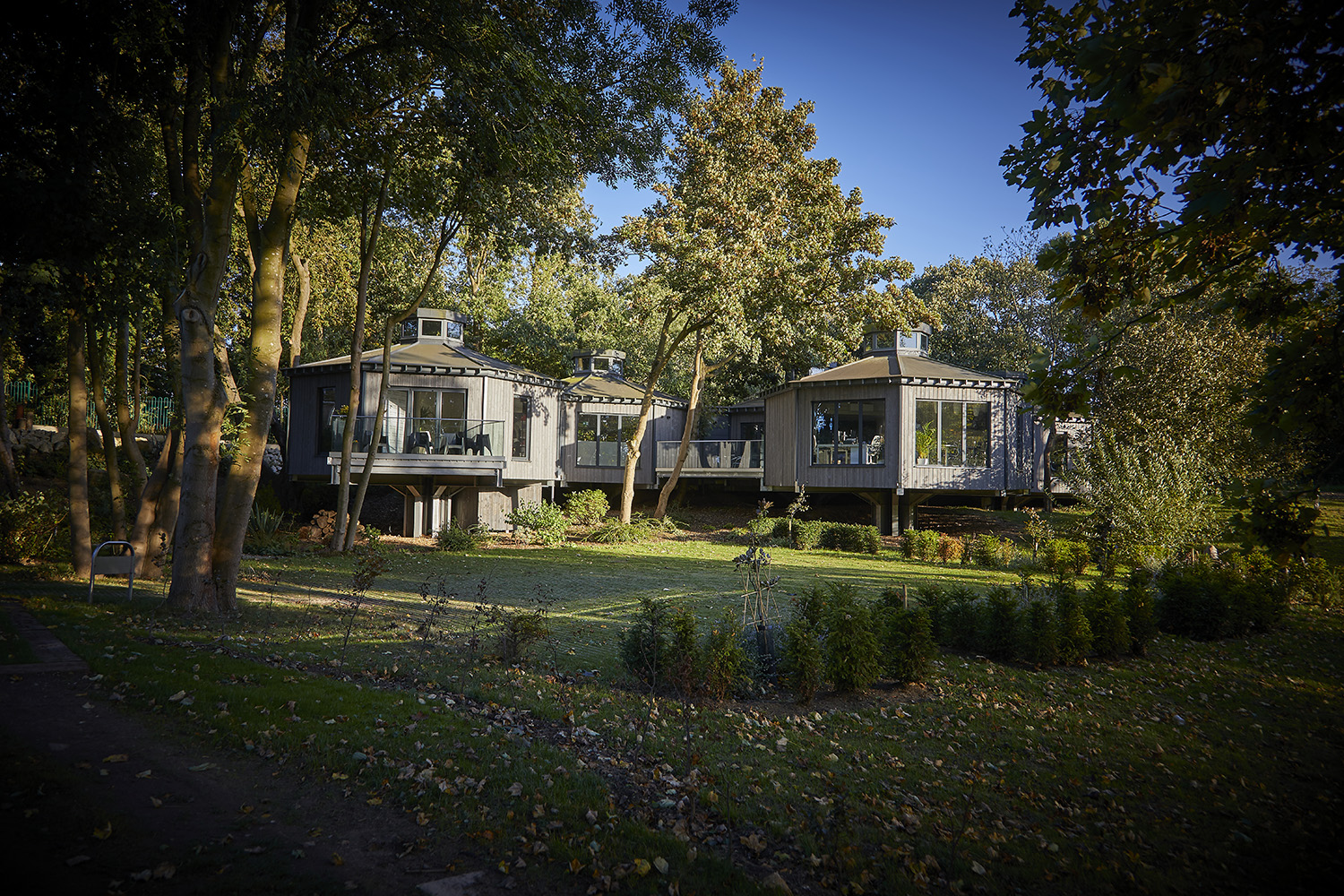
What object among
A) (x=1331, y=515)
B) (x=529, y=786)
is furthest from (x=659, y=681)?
(x=1331, y=515)

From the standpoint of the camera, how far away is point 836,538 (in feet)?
73.0

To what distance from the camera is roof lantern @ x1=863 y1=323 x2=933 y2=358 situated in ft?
90.0

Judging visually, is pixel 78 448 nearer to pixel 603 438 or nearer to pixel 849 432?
pixel 603 438

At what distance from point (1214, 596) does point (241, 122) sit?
50.1 ft

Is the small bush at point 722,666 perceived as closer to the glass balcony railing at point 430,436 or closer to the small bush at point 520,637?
the small bush at point 520,637

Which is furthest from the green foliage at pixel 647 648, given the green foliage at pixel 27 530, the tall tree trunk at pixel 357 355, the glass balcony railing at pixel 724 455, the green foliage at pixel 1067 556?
the glass balcony railing at pixel 724 455

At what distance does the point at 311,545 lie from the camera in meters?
18.2

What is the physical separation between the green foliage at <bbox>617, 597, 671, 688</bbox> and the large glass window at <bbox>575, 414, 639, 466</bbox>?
21.4 metres

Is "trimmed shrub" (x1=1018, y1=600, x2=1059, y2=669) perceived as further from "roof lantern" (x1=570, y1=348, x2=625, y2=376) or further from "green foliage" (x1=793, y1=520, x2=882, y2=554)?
"roof lantern" (x1=570, y1=348, x2=625, y2=376)

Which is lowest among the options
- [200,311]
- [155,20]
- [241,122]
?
[200,311]

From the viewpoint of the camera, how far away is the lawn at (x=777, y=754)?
4371 mm

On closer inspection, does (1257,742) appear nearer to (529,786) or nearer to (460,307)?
(529,786)

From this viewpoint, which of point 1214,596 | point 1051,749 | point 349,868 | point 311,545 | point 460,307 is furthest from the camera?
point 460,307

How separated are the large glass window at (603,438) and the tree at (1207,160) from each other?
23934 millimetres
